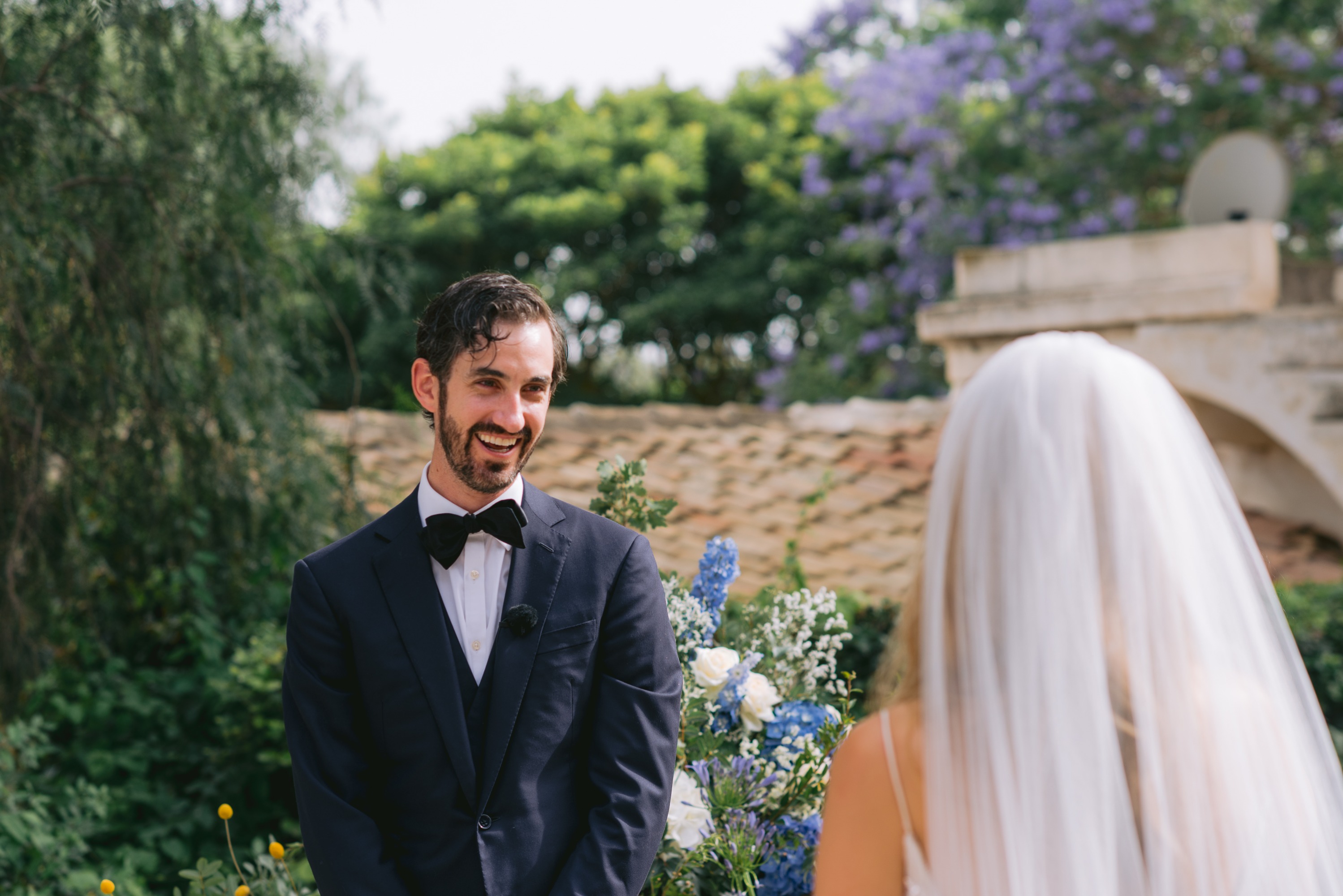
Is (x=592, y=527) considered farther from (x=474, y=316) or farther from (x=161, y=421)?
(x=161, y=421)

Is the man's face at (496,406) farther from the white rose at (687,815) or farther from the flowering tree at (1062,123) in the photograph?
the flowering tree at (1062,123)

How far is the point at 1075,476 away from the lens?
1147 millimetres

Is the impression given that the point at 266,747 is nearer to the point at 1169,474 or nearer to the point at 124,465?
the point at 124,465

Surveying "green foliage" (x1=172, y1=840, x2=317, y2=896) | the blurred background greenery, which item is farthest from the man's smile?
the blurred background greenery

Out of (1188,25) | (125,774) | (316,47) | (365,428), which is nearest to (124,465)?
(125,774)

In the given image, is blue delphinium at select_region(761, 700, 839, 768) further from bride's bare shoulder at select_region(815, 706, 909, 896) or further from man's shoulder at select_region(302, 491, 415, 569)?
bride's bare shoulder at select_region(815, 706, 909, 896)

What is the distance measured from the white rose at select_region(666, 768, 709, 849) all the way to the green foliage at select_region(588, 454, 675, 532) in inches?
23.7

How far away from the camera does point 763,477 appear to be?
7.15 metres

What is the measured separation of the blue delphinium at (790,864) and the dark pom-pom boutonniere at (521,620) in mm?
677

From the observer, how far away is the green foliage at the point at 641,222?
1484cm

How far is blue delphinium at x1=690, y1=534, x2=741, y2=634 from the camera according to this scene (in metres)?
2.40

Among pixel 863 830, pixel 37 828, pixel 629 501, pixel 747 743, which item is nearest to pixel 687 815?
pixel 747 743

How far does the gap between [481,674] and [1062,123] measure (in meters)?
9.42

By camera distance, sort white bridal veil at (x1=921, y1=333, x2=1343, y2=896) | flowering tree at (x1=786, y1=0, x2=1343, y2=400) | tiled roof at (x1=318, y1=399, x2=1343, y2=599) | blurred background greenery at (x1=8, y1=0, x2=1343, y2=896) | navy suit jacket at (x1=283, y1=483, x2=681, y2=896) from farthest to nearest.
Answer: flowering tree at (x1=786, y1=0, x2=1343, y2=400) → tiled roof at (x1=318, y1=399, x2=1343, y2=599) → blurred background greenery at (x1=8, y1=0, x2=1343, y2=896) → navy suit jacket at (x1=283, y1=483, x2=681, y2=896) → white bridal veil at (x1=921, y1=333, x2=1343, y2=896)
